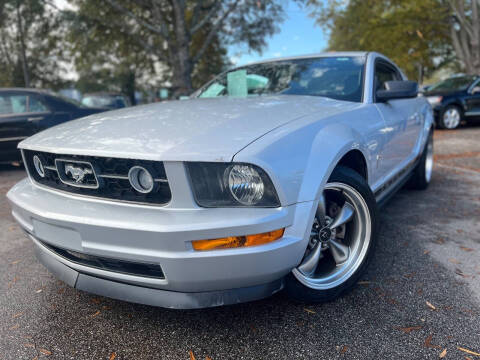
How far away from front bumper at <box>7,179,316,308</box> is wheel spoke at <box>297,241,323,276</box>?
0.31 meters

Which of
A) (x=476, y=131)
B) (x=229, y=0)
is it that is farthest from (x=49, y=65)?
(x=476, y=131)

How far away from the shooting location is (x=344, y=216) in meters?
2.11

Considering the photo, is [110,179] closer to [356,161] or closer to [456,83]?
[356,161]

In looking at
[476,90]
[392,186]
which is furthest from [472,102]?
[392,186]

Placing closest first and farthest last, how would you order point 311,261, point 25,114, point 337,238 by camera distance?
point 311,261 → point 337,238 → point 25,114

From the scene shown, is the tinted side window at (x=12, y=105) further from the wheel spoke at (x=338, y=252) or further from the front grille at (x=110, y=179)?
the wheel spoke at (x=338, y=252)

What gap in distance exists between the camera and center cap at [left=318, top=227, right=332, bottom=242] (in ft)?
6.56

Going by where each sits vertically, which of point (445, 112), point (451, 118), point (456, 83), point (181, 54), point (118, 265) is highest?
point (181, 54)

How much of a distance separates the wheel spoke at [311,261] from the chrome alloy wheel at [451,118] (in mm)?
9870

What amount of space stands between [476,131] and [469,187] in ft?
21.1

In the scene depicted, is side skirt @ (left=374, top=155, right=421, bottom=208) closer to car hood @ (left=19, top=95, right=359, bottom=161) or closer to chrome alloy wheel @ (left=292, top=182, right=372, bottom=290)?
chrome alloy wheel @ (left=292, top=182, right=372, bottom=290)

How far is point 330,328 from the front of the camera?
1772 mm

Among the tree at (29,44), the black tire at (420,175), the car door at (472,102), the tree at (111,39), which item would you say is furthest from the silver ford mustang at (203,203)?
the tree at (29,44)

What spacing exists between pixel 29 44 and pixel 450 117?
65.1ft
